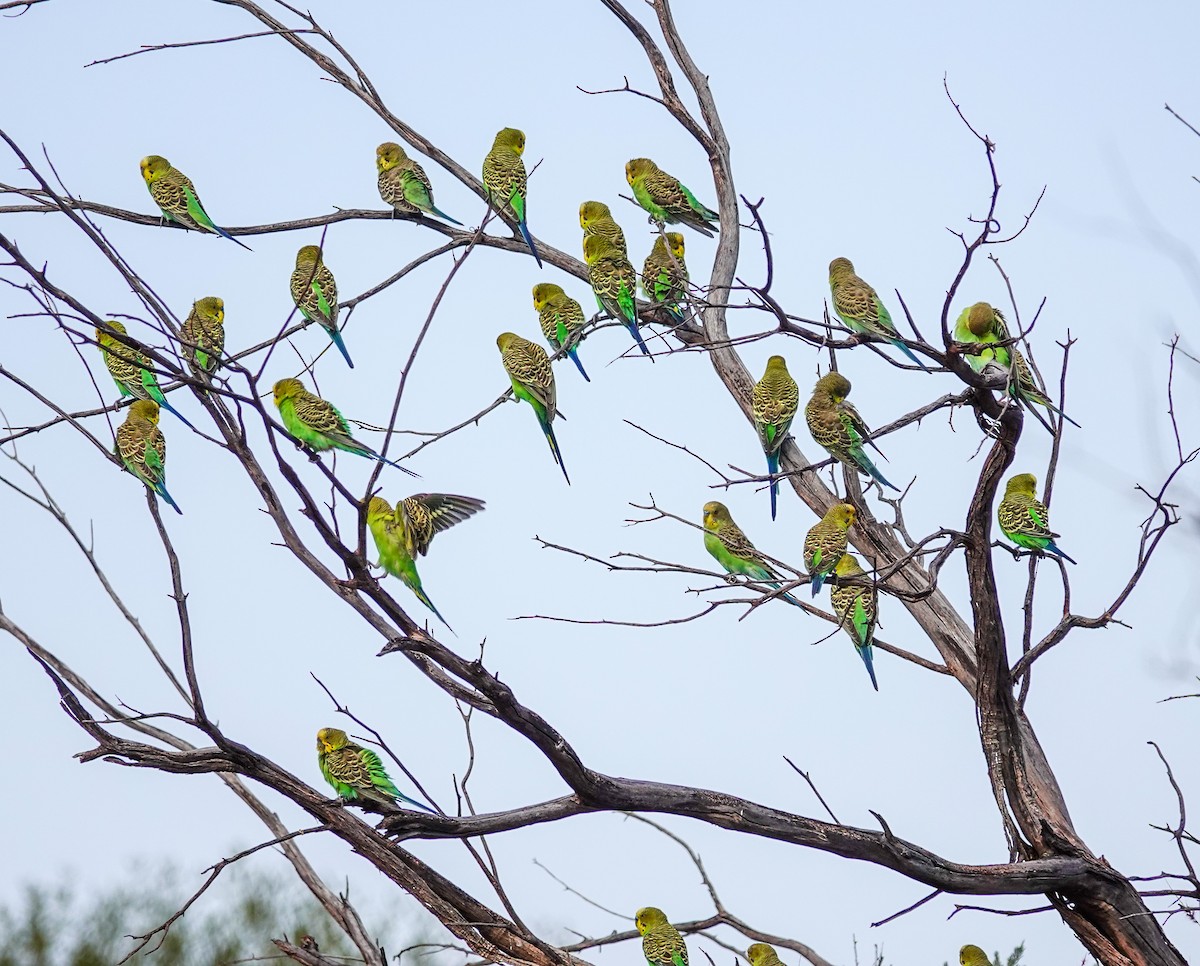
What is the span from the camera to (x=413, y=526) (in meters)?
5.34

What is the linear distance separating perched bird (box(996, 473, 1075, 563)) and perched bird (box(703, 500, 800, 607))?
1.41 meters

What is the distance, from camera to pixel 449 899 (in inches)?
187

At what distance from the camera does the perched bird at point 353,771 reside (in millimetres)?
5762

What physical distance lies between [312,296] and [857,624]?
3238 millimetres

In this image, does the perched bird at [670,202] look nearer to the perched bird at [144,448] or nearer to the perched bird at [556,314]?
the perched bird at [556,314]

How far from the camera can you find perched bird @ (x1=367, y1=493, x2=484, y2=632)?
5352mm

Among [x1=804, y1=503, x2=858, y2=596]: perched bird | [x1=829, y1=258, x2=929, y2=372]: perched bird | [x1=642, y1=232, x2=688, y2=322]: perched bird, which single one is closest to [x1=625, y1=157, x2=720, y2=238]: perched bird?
[x1=642, y1=232, x2=688, y2=322]: perched bird

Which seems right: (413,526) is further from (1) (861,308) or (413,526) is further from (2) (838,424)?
(1) (861,308)

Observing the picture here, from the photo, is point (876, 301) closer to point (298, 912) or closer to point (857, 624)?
point (857, 624)

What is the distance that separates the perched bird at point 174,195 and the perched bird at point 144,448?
1.46 m

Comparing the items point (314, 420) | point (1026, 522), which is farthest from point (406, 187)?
point (1026, 522)

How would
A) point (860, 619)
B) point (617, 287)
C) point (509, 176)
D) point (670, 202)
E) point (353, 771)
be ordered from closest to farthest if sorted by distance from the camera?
point (353, 771) < point (860, 619) < point (617, 287) < point (509, 176) < point (670, 202)

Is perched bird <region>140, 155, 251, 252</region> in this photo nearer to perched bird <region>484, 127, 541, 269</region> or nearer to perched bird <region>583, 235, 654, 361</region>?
perched bird <region>484, 127, 541, 269</region>

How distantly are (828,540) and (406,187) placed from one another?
10.7 ft
